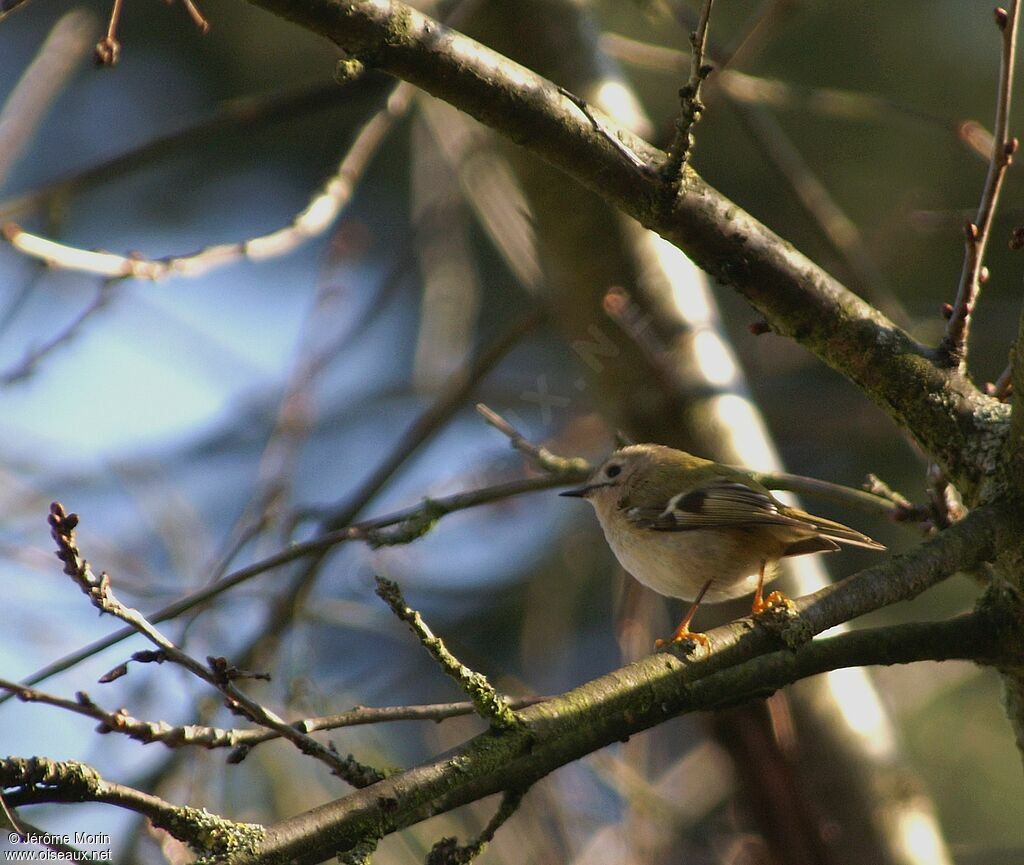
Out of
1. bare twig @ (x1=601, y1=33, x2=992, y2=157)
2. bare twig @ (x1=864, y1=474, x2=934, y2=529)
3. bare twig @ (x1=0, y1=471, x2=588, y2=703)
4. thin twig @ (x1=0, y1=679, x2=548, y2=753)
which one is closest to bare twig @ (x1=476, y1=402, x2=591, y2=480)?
bare twig @ (x1=0, y1=471, x2=588, y2=703)

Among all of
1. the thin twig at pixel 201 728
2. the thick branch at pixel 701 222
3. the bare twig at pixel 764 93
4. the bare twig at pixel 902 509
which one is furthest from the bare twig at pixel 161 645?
the bare twig at pixel 764 93

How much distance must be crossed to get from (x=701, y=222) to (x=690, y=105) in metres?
0.24

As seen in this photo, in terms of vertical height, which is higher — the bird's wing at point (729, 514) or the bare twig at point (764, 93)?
the bare twig at point (764, 93)

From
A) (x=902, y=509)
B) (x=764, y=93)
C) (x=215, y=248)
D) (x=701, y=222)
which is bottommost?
(x=902, y=509)

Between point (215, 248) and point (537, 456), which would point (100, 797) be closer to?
point (537, 456)

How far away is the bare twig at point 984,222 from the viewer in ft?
6.28

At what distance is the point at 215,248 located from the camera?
8.21 feet

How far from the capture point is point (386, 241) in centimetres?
750

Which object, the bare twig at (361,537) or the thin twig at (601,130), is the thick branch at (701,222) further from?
the bare twig at (361,537)

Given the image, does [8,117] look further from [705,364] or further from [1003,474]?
[1003,474]

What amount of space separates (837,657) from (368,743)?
2616 mm

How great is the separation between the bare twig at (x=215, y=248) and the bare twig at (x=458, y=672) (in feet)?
3.93

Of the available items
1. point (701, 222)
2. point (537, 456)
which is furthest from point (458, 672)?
point (537, 456)

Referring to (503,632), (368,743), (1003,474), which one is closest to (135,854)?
(368,743)
